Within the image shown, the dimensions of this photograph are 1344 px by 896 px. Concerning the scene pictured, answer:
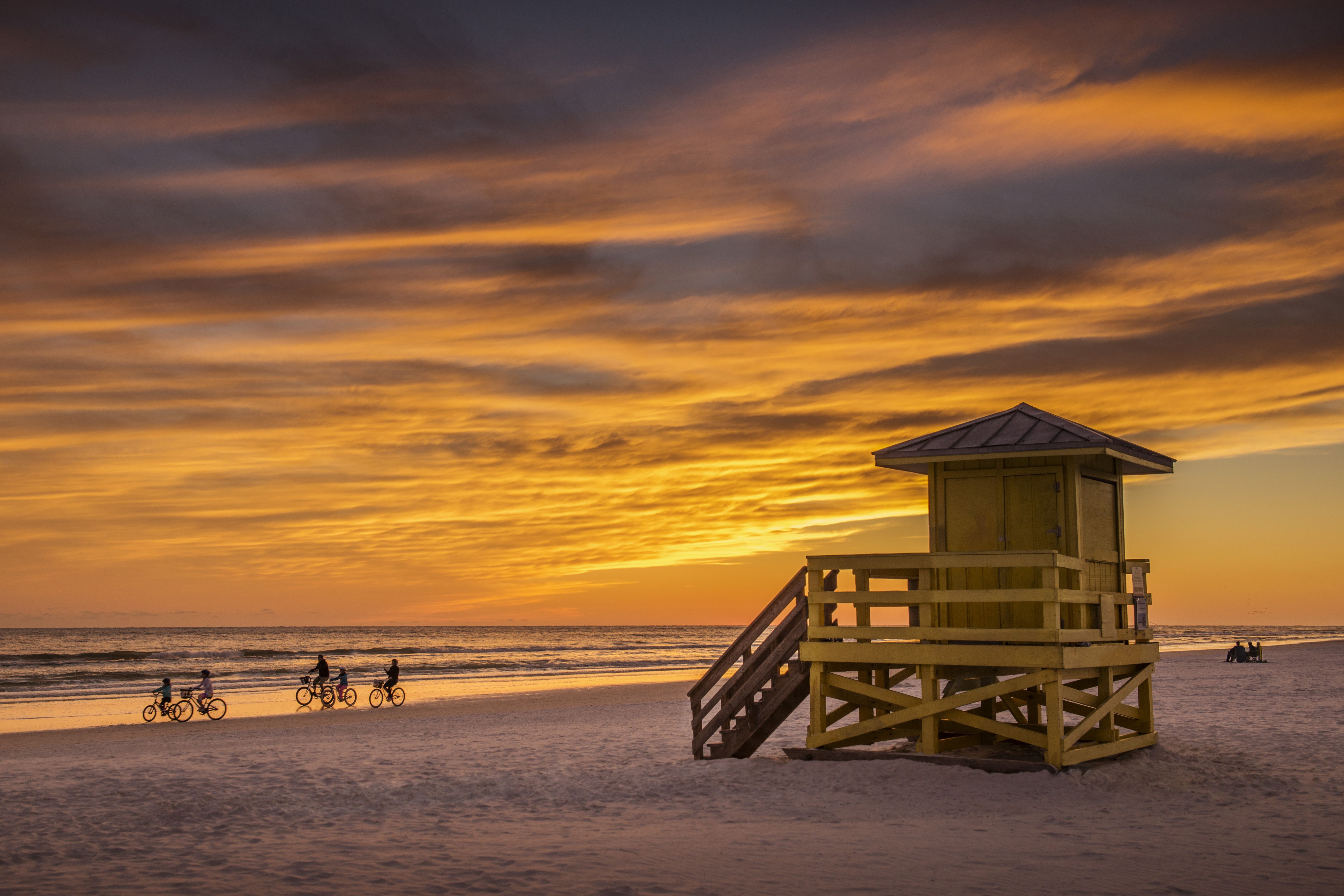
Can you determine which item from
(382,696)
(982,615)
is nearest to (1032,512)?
(982,615)

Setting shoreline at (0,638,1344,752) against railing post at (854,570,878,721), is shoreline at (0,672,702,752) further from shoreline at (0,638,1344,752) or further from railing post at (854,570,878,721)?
railing post at (854,570,878,721)

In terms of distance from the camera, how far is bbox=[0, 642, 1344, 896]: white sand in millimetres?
7992

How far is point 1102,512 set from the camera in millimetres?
13305

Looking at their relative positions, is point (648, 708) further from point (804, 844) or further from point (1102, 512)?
point (804, 844)

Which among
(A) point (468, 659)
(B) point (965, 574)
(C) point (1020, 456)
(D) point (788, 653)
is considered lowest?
(A) point (468, 659)

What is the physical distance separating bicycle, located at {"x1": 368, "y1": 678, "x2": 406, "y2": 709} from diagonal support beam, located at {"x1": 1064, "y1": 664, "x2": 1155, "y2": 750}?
2196 cm

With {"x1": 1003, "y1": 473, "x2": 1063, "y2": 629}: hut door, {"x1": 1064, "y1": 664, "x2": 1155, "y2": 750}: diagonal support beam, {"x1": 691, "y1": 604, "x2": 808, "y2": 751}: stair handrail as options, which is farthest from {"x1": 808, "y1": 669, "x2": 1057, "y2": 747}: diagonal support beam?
{"x1": 1003, "y1": 473, "x2": 1063, "y2": 629}: hut door

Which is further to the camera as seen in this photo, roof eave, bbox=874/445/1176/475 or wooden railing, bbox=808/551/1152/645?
roof eave, bbox=874/445/1176/475

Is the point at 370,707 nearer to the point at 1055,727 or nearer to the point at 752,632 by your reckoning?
the point at 752,632

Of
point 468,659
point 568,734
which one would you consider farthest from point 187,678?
point 568,734

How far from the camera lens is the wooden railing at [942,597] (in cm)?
1158

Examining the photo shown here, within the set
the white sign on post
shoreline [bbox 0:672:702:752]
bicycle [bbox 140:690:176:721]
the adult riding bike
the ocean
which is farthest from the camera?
the ocean

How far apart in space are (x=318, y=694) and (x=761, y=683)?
21.4 m

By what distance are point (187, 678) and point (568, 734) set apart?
125 feet
